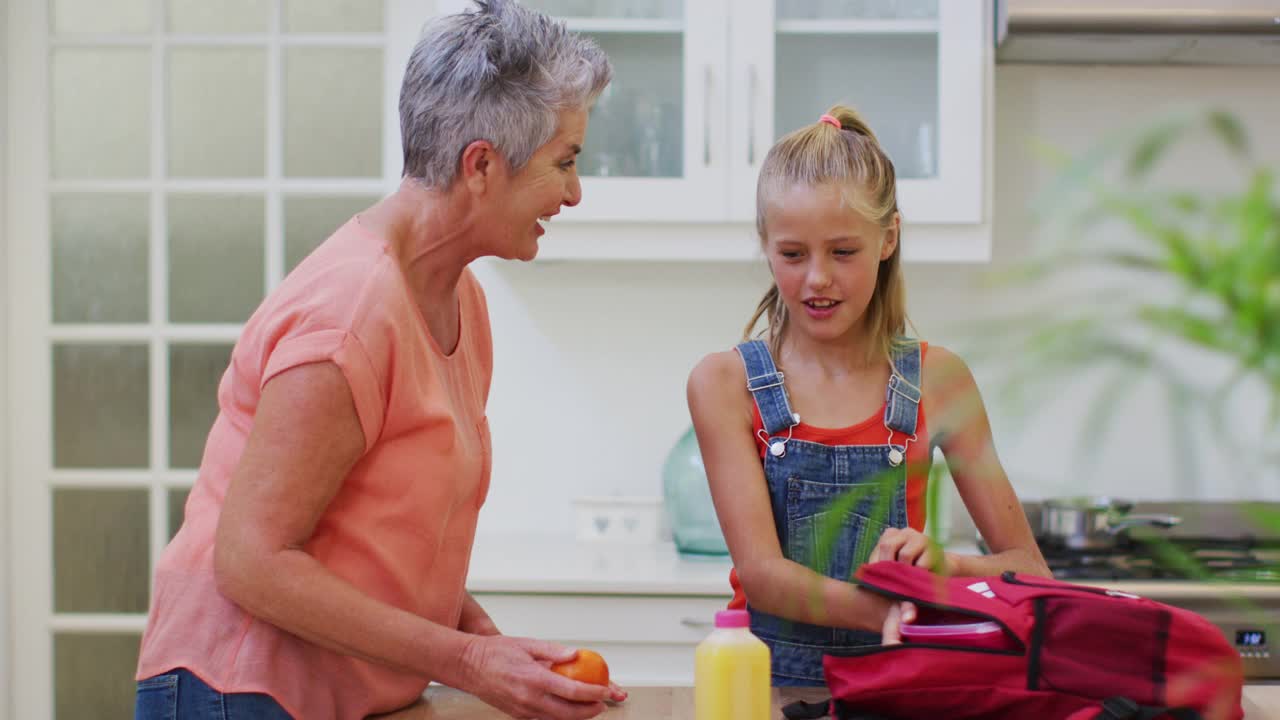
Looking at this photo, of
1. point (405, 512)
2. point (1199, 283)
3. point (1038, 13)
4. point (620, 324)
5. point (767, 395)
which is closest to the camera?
point (1199, 283)

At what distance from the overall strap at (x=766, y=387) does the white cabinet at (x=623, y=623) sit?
2.52 ft

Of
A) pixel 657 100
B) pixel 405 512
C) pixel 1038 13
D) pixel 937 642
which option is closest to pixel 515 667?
pixel 405 512

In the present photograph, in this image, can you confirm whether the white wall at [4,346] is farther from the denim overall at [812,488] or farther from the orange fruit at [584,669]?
the orange fruit at [584,669]

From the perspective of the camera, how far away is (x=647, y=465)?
2.69m

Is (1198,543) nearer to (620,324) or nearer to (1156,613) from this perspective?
(620,324)

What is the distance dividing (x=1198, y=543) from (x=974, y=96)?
3.27ft

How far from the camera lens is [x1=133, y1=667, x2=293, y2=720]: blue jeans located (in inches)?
40.4

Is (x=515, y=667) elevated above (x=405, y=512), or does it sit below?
below

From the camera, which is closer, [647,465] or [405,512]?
[405,512]

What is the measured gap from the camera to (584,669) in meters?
0.98

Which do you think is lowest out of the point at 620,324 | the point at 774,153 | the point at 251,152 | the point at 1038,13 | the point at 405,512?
the point at 405,512

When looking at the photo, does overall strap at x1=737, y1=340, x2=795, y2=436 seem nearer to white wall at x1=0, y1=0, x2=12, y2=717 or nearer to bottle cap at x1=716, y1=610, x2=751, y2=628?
bottle cap at x1=716, y1=610, x2=751, y2=628

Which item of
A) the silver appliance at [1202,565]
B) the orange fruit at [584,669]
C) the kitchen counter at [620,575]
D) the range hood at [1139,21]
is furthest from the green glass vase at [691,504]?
the orange fruit at [584,669]

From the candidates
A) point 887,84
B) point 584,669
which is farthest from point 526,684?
point 887,84
